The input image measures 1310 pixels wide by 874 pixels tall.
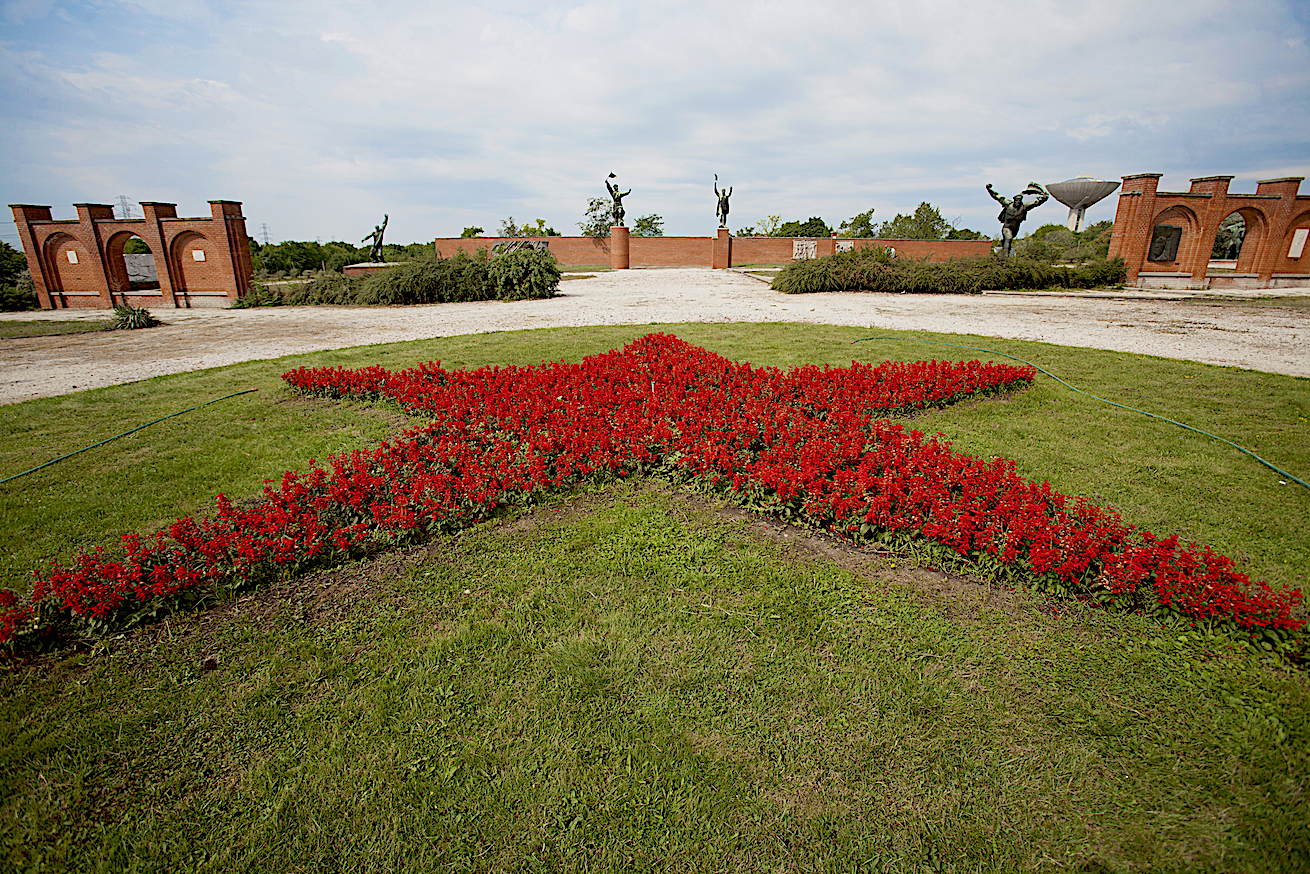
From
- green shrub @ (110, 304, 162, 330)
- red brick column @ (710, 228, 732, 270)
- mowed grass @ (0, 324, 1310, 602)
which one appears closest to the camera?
mowed grass @ (0, 324, 1310, 602)

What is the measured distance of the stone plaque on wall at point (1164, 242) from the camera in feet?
81.0

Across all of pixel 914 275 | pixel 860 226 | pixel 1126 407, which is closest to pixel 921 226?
pixel 860 226

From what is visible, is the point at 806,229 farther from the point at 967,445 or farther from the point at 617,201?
the point at 967,445

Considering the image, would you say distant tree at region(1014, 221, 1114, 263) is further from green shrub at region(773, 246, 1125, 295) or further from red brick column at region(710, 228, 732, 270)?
red brick column at region(710, 228, 732, 270)

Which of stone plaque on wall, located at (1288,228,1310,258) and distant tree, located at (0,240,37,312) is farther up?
stone plaque on wall, located at (1288,228,1310,258)

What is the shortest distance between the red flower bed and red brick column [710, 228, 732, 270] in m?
32.3

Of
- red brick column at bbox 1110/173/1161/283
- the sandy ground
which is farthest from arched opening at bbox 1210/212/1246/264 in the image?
the sandy ground

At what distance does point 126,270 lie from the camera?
19.7 metres

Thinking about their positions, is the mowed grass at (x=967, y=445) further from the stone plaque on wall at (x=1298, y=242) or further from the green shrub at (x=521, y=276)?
the stone plaque on wall at (x=1298, y=242)

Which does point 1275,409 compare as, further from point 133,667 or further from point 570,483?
point 133,667

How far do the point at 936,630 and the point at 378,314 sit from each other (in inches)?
606

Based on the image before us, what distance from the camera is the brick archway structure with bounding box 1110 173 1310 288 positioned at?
22.2 meters

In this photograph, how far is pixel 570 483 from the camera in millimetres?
4137

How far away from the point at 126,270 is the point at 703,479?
82.3ft
